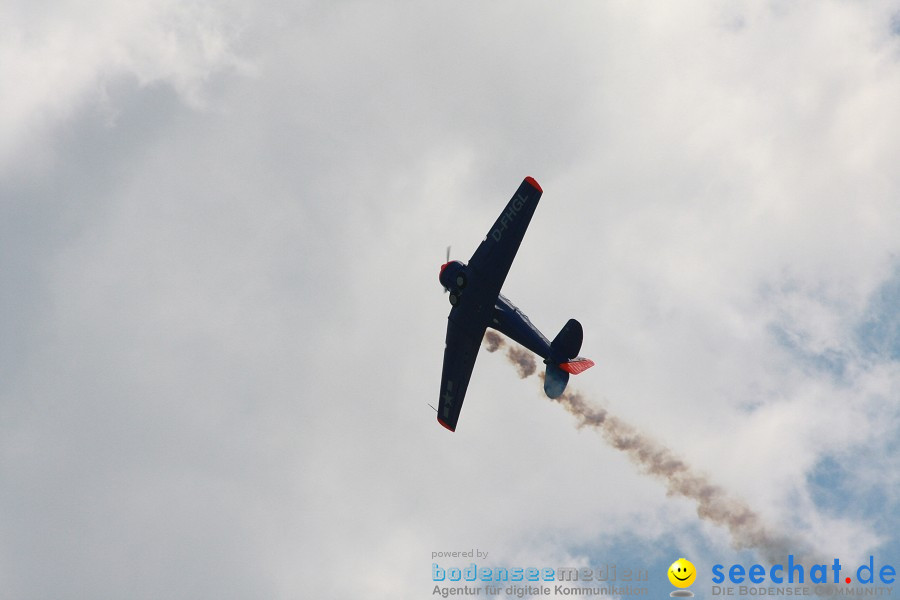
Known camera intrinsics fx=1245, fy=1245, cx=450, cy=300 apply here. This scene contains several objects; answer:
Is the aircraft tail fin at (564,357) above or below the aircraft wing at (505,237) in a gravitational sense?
below

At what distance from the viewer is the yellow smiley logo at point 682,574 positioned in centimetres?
6931

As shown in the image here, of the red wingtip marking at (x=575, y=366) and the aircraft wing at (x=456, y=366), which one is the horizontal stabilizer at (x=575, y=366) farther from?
the aircraft wing at (x=456, y=366)

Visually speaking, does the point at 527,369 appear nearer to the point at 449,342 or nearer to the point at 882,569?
the point at 449,342

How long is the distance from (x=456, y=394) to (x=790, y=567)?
21.8 meters

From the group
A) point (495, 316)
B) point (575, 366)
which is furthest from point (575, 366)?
point (495, 316)

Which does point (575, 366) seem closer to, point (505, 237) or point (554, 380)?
point (554, 380)

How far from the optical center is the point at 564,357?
238 feet

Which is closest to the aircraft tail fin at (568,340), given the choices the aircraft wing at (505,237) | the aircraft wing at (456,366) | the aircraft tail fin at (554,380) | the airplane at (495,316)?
the airplane at (495,316)

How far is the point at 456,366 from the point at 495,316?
15.1ft

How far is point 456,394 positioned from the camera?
250ft

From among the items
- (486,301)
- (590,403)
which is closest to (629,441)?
(590,403)

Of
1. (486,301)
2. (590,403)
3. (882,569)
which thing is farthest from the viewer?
(590,403)

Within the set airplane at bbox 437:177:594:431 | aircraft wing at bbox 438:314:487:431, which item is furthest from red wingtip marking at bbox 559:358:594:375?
aircraft wing at bbox 438:314:487:431

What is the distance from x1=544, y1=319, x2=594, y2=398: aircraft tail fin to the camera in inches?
2847
